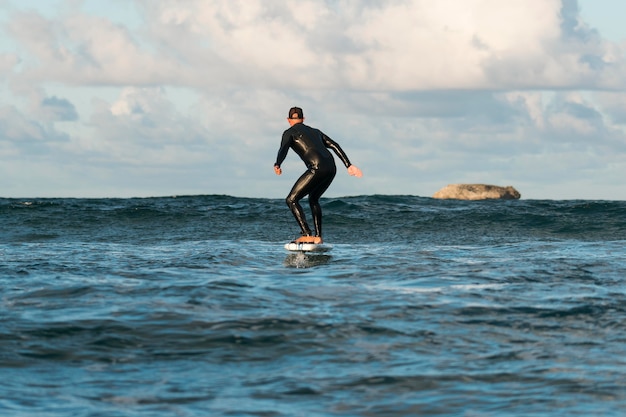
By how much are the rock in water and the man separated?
123ft

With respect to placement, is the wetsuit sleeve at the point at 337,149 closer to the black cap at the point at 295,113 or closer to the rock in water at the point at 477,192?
the black cap at the point at 295,113

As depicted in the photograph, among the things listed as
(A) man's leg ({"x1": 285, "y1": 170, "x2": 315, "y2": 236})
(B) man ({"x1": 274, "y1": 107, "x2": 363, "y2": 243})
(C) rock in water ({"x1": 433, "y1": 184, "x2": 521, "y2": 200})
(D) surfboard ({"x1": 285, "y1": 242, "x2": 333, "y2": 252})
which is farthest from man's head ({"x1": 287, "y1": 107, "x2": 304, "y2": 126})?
(C) rock in water ({"x1": 433, "y1": 184, "x2": 521, "y2": 200})

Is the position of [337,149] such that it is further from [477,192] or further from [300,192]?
[477,192]

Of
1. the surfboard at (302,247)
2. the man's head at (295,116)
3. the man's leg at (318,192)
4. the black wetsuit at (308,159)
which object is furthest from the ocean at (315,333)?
the man's head at (295,116)

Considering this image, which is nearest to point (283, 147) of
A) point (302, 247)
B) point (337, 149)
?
point (337, 149)

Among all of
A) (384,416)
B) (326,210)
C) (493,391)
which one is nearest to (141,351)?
(384,416)

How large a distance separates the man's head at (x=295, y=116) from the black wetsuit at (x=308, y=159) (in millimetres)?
106

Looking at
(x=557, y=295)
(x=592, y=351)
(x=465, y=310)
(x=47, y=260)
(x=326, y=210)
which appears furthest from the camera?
(x=326, y=210)

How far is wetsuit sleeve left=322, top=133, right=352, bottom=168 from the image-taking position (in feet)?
49.3

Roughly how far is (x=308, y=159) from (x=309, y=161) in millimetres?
39

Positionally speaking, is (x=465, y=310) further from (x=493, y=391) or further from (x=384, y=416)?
(x=384, y=416)

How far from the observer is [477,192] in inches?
2048

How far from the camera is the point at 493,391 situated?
6445 mm

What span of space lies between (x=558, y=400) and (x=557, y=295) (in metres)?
3.92
